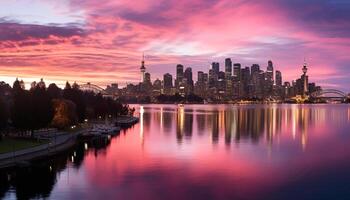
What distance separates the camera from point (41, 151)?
40.5m

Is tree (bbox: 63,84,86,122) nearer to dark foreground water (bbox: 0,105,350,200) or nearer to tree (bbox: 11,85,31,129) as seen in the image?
dark foreground water (bbox: 0,105,350,200)

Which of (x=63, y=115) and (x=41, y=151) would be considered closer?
(x=41, y=151)

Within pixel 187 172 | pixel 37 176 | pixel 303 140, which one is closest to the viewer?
pixel 37 176

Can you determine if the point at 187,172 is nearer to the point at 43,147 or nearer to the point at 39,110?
the point at 43,147

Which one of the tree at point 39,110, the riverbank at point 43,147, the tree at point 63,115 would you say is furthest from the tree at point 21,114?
the tree at point 63,115

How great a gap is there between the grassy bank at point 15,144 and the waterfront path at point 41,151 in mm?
505

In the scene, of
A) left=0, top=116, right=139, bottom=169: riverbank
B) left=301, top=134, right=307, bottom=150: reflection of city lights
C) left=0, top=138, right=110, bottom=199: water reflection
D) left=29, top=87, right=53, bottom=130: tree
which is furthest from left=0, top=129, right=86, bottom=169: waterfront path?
left=301, top=134, right=307, bottom=150: reflection of city lights

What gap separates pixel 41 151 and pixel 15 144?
6.64 feet

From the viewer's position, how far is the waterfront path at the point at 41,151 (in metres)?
34.4

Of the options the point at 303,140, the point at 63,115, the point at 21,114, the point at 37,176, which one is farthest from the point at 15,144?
the point at 303,140

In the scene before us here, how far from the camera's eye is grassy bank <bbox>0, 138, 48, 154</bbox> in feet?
123

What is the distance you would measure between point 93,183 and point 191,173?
23.3 feet

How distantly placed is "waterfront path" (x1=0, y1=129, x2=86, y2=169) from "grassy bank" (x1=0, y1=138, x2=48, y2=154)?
1.66 feet

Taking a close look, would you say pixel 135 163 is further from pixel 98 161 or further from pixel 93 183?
pixel 93 183
